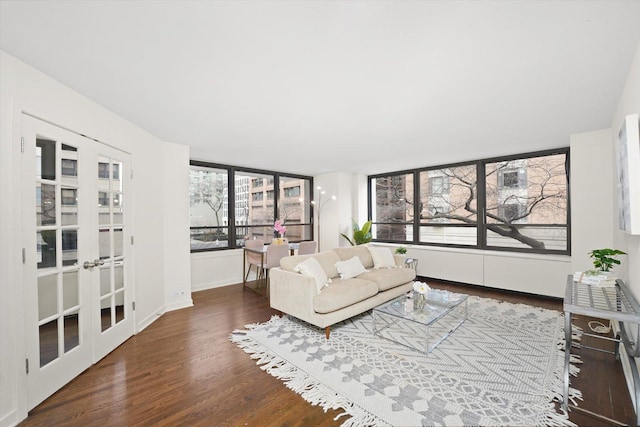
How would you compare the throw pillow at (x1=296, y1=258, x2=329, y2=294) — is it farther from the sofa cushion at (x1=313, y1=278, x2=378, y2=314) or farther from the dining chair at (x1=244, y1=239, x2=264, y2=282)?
the dining chair at (x1=244, y1=239, x2=264, y2=282)

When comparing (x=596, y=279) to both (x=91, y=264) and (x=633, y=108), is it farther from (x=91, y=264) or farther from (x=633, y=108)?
(x=91, y=264)

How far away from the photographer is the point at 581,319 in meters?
3.29

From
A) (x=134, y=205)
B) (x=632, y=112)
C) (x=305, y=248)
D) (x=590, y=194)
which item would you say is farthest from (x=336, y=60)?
(x=590, y=194)

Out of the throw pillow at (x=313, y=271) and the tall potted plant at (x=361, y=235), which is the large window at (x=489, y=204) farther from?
the throw pillow at (x=313, y=271)

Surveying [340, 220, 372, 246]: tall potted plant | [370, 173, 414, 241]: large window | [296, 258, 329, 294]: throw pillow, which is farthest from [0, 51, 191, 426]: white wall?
[370, 173, 414, 241]: large window

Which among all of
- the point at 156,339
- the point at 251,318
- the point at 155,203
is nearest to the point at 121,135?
the point at 155,203

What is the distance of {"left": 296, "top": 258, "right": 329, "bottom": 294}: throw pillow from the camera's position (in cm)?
301

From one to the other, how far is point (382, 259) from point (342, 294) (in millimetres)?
1523

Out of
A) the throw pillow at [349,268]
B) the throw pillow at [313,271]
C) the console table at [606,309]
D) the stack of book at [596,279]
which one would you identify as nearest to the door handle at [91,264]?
the throw pillow at [313,271]

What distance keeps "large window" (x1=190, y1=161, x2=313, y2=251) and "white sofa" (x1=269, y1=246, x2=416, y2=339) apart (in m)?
2.31

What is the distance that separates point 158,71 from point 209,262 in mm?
3625

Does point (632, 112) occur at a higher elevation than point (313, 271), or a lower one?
higher

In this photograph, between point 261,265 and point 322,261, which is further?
point 261,265

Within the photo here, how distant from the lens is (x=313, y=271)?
10.1ft
